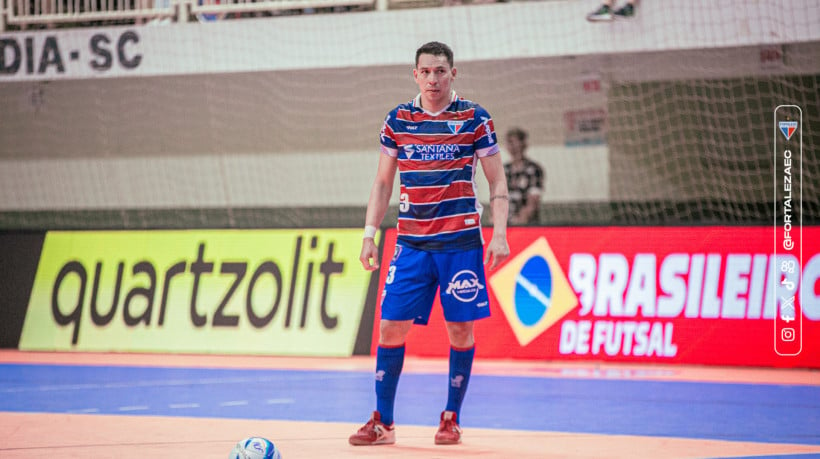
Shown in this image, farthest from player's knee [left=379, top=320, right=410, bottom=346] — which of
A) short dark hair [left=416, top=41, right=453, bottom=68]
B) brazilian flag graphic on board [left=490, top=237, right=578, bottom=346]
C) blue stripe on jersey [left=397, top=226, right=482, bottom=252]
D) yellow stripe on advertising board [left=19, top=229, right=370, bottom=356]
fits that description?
yellow stripe on advertising board [left=19, top=229, right=370, bottom=356]

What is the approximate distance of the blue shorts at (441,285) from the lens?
5777 mm

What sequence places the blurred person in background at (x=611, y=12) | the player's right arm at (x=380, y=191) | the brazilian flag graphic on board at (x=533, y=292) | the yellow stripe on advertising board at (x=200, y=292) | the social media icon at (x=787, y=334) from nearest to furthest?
1. the player's right arm at (x=380, y=191)
2. the social media icon at (x=787, y=334)
3. the brazilian flag graphic on board at (x=533, y=292)
4. the yellow stripe on advertising board at (x=200, y=292)
5. the blurred person in background at (x=611, y=12)

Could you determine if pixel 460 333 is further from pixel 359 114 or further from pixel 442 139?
pixel 359 114

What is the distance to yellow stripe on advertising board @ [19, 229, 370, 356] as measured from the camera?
11531mm

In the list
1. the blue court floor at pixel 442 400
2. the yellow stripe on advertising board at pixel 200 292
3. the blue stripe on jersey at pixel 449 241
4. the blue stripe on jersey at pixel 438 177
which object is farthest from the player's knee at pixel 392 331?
the yellow stripe on advertising board at pixel 200 292

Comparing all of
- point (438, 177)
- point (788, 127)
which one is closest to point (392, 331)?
point (438, 177)

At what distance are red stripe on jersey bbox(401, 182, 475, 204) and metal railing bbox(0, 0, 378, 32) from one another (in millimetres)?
8284

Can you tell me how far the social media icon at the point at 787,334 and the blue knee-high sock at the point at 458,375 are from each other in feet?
16.7

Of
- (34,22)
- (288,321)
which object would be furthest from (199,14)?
(288,321)

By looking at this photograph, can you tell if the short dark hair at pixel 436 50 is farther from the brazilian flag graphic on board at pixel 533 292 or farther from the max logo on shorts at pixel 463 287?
the brazilian flag graphic on board at pixel 533 292

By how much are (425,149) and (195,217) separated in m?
11.9

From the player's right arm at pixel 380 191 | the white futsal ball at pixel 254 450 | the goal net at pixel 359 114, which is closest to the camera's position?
the white futsal ball at pixel 254 450

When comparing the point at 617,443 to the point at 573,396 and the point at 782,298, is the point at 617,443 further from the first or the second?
the point at 782,298

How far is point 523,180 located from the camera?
13.0 m
